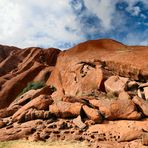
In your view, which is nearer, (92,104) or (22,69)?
(92,104)

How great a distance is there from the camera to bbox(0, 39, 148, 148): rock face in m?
29.4

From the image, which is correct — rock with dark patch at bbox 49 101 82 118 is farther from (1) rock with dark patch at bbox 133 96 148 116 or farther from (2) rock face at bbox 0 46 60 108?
(2) rock face at bbox 0 46 60 108

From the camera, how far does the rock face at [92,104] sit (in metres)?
29.4

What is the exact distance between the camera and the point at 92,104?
3322 centimetres

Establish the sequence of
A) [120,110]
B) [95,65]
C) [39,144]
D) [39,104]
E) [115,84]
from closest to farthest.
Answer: [39,144] → [120,110] → [39,104] → [115,84] → [95,65]

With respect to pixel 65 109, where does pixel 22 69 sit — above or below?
above

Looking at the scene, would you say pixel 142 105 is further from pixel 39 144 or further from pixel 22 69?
pixel 22 69

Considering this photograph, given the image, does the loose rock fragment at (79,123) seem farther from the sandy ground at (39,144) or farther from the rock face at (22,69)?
the rock face at (22,69)

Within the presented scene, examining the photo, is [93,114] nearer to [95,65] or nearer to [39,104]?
[39,104]

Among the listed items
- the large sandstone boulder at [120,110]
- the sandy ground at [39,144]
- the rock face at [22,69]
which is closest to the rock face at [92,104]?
the large sandstone boulder at [120,110]

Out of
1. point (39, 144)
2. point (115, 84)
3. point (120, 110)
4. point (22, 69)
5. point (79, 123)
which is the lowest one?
point (39, 144)

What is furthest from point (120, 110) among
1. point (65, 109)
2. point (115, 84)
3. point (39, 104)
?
point (39, 104)

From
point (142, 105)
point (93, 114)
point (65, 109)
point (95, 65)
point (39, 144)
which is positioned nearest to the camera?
point (39, 144)

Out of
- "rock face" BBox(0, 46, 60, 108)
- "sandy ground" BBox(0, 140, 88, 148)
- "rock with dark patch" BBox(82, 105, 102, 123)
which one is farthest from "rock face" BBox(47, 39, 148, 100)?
"rock face" BBox(0, 46, 60, 108)
